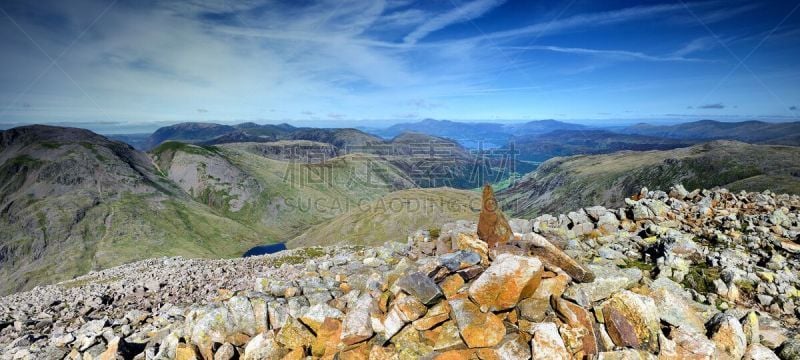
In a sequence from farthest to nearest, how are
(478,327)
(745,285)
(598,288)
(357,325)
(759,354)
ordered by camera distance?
(745,285) → (598,288) → (357,325) → (478,327) → (759,354)

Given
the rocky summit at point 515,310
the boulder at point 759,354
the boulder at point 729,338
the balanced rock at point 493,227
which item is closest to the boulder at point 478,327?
the rocky summit at point 515,310

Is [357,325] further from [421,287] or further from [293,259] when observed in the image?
[293,259]

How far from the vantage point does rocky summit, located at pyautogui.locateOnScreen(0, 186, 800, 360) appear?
30.3ft

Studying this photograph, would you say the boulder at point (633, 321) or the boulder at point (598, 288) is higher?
the boulder at point (598, 288)

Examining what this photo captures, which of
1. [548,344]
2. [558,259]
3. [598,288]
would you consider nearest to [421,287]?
[548,344]

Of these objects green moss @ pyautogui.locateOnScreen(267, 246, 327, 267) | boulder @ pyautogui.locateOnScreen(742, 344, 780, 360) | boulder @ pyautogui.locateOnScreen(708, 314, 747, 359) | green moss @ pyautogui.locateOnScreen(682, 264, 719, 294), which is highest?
boulder @ pyautogui.locateOnScreen(708, 314, 747, 359)

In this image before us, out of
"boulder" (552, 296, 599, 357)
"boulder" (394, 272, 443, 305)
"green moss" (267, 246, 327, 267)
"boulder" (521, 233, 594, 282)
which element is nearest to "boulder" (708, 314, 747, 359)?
"boulder" (552, 296, 599, 357)

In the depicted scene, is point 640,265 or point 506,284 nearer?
point 506,284

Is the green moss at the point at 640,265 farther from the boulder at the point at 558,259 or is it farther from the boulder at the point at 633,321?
the boulder at the point at 633,321

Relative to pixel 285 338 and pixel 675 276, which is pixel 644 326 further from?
pixel 285 338

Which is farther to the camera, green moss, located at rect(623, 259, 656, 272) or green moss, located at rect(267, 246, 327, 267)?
green moss, located at rect(267, 246, 327, 267)

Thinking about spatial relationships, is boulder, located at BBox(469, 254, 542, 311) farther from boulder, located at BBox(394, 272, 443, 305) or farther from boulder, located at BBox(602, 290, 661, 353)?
boulder, located at BBox(602, 290, 661, 353)

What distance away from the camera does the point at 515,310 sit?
9719mm

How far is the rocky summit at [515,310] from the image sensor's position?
9.24 m
